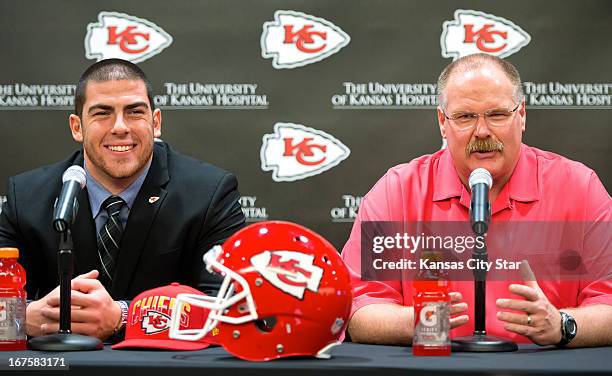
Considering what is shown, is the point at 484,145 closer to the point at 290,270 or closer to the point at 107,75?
the point at 290,270

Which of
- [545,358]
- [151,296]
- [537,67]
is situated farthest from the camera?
[537,67]

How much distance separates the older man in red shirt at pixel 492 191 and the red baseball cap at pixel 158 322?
1.79ft

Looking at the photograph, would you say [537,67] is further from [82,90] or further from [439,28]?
[82,90]

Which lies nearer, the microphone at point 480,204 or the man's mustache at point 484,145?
the microphone at point 480,204

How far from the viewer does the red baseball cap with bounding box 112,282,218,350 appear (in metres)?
2.24

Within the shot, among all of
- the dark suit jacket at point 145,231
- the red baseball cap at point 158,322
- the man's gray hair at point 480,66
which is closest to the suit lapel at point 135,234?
the dark suit jacket at point 145,231

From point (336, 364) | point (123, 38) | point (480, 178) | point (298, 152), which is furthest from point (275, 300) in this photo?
point (123, 38)

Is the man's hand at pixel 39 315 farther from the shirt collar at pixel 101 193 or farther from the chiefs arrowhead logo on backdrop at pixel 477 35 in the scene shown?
the chiefs arrowhead logo on backdrop at pixel 477 35

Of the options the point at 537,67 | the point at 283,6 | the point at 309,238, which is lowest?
the point at 309,238

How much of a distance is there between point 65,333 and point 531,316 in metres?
1.16

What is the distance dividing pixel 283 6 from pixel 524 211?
5.05ft

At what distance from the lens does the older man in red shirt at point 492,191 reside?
110 inches

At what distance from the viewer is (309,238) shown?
2.13 meters

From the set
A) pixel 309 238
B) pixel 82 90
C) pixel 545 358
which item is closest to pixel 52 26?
pixel 82 90
